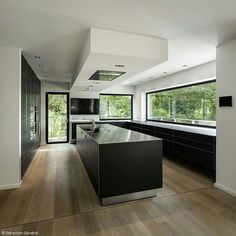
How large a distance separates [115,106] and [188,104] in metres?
3.64

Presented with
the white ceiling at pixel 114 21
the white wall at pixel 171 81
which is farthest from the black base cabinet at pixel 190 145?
the white ceiling at pixel 114 21

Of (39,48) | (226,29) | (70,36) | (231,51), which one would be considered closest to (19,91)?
(39,48)

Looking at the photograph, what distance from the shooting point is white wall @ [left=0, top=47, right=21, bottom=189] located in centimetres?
305

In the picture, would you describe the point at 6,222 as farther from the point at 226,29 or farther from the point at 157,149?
the point at 226,29

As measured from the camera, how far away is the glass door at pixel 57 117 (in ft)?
22.9

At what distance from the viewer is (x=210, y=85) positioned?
4.50 meters

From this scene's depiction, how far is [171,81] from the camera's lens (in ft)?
18.4

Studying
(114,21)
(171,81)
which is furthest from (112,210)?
(171,81)

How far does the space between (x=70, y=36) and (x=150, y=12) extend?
129cm

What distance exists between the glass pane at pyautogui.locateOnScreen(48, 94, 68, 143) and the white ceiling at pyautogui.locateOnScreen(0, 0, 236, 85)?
156 inches

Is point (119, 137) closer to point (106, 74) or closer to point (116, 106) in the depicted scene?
point (106, 74)

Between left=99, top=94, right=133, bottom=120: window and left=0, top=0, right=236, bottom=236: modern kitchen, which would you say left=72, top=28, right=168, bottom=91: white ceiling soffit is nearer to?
left=0, top=0, right=236, bottom=236: modern kitchen

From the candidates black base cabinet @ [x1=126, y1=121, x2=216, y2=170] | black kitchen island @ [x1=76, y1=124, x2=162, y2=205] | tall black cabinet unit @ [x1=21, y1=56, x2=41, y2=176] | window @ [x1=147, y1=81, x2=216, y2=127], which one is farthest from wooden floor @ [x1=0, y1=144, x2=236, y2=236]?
window @ [x1=147, y1=81, x2=216, y2=127]

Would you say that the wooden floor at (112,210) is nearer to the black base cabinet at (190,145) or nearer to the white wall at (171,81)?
the black base cabinet at (190,145)
